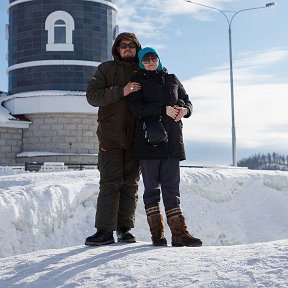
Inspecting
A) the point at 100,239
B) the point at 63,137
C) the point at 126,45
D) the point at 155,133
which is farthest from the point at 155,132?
the point at 63,137

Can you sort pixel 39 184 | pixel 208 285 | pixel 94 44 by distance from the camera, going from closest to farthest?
1. pixel 208 285
2. pixel 39 184
3. pixel 94 44

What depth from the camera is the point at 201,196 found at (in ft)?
43.4

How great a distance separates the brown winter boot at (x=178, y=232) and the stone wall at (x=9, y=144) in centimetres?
2116

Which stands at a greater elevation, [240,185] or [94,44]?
[94,44]

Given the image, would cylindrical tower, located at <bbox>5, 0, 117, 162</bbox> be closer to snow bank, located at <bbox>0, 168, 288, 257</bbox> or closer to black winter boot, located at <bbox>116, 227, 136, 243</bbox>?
snow bank, located at <bbox>0, 168, 288, 257</bbox>

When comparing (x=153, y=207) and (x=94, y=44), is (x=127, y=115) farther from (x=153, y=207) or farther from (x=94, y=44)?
(x=94, y=44)

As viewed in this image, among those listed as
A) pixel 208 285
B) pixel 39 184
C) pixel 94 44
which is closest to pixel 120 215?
pixel 208 285

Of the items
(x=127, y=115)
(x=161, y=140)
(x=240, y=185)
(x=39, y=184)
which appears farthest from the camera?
(x=240, y=185)

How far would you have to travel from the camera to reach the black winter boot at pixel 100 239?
517 cm

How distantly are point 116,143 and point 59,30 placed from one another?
20870 millimetres

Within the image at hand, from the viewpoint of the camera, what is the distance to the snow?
3.73 meters

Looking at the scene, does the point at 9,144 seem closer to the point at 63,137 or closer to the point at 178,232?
the point at 63,137

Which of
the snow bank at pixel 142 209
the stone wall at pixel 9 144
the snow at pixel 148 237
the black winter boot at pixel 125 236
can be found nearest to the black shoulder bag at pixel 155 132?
the snow at pixel 148 237

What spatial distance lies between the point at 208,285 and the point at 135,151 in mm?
1919
